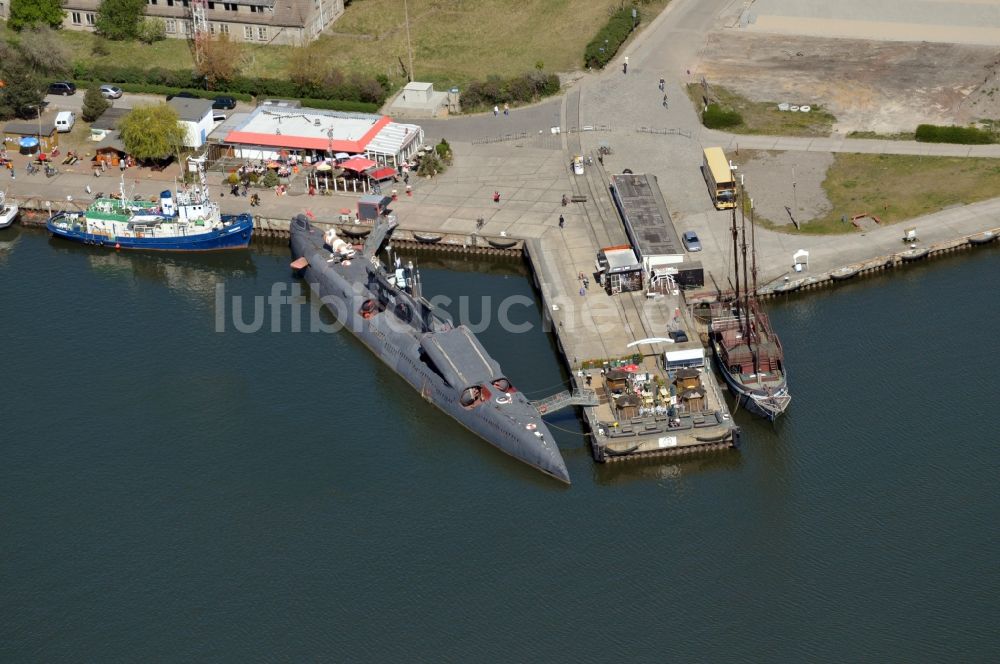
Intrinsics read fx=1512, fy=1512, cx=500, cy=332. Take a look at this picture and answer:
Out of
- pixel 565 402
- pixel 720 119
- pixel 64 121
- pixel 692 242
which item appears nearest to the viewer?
pixel 565 402

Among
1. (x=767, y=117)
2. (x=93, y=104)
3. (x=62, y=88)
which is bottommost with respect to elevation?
(x=767, y=117)

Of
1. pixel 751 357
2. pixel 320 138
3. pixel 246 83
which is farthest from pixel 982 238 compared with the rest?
pixel 246 83

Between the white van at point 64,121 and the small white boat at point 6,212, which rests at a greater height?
the white van at point 64,121

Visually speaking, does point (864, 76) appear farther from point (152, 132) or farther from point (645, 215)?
point (152, 132)

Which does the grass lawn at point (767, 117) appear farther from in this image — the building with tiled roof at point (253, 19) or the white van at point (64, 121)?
the white van at point (64, 121)

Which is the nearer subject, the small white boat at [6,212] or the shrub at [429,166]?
the small white boat at [6,212]

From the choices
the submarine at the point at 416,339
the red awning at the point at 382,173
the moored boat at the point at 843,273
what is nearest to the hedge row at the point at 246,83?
the red awning at the point at 382,173

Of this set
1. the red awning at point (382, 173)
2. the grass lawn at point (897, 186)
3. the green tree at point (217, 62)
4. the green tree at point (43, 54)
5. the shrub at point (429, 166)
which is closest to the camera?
the grass lawn at point (897, 186)
